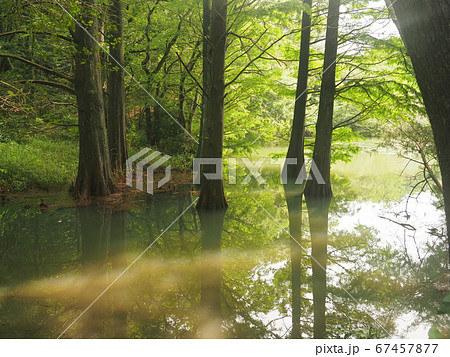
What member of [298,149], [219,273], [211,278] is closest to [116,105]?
[298,149]

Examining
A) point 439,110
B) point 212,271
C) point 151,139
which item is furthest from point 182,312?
point 151,139

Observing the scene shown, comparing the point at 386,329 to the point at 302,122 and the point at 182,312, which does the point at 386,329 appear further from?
the point at 302,122

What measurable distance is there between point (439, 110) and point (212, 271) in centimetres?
402

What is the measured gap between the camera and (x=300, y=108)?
14.6 metres

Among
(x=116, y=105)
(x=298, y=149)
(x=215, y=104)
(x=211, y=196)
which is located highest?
(x=116, y=105)

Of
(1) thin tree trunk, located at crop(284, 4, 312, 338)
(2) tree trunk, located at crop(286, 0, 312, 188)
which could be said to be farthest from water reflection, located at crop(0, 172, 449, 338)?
(2) tree trunk, located at crop(286, 0, 312, 188)

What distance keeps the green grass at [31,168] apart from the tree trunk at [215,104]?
548 centimetres

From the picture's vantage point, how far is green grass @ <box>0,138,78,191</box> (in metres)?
11.5

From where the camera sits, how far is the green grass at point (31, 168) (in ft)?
37.6

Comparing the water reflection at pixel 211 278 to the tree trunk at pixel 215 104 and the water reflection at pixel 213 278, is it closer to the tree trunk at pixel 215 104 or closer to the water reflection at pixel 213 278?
the water reflection at pixel 213 278

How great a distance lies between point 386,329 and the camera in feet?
12.6

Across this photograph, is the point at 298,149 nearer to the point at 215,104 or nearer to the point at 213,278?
the point at 215,104

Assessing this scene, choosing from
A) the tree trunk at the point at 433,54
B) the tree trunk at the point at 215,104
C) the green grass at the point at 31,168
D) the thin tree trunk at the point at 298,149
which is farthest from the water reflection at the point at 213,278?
the green grass at the point at 31,168

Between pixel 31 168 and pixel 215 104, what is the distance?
22.1 ft
